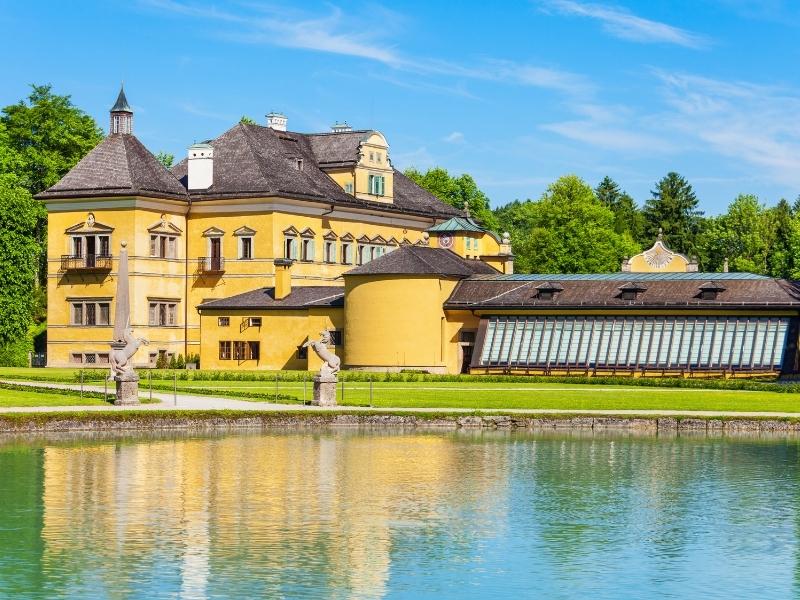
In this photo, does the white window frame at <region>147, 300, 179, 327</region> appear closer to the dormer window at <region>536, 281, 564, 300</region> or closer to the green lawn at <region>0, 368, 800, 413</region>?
the green lawn at <region>0, 368, 800, 413</region>

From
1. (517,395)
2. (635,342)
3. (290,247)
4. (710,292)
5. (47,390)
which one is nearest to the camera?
(47,390)

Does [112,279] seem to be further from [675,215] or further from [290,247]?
[675,215]

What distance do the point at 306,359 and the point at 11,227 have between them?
19.8 meters

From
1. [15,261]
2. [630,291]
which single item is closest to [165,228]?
[15,261]

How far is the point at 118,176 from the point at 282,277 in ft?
36.7

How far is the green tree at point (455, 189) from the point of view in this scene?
12900cm

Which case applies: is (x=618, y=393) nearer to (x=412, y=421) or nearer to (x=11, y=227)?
(x=412, y=421)

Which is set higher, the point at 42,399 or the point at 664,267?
the point at 664,267

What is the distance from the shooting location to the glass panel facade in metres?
74.1

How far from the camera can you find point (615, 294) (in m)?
78.2

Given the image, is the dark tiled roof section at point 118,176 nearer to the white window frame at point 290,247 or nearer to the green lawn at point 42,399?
the white window frame at point 290,247

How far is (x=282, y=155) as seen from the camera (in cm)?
9438

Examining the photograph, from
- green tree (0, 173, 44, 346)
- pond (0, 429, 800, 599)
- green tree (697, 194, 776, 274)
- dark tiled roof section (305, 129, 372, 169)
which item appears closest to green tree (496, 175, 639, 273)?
green tree (697, 194, 776, 274)

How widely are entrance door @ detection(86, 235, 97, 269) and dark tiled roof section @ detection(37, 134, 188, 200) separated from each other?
246 centimetres
